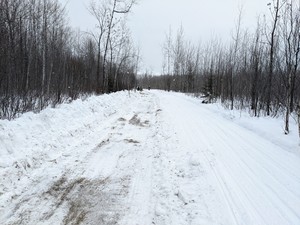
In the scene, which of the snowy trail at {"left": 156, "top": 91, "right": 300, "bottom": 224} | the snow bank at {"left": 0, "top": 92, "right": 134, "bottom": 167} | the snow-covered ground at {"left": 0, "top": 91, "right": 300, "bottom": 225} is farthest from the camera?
the snow bank at {"left": 0, "top": 92, "right": 134, "bottom": 167}

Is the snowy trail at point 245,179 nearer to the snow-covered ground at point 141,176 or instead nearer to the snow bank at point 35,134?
the snow-covered ground at point 141,176

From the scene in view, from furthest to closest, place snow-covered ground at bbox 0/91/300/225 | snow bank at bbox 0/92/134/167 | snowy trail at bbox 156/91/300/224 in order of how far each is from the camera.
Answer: snow bank at bbox 0/92/134/167 < snowy trail at bbox 156/91/300/224 < snow-covered ground at bbox 0/91/300/225

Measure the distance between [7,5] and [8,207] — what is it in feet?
27.6

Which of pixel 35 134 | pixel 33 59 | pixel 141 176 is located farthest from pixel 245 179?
pixel 33 59

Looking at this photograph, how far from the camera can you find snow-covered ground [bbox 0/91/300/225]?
3.64 metres


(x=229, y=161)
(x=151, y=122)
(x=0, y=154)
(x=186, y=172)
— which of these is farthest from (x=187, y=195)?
(x=151, y=122)

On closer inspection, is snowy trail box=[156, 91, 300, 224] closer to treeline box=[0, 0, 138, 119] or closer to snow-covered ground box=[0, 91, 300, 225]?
snow-covered ground box=[0, 91, 300, 225]

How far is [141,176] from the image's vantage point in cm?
497

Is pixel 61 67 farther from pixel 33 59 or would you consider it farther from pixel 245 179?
pixel 245 179

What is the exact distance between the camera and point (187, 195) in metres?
4.27

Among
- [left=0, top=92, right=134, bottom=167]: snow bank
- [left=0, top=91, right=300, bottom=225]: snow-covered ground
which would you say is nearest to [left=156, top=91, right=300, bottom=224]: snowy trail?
[left=0, top=91, right=300, bottom=225]: snow-covered ground

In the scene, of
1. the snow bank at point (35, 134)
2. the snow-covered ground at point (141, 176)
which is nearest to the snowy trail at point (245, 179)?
the snow-covered ground at point (141, 176)

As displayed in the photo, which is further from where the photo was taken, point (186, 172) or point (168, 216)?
point (186, 172)

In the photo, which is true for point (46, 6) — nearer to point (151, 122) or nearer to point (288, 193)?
point (151, 122)
